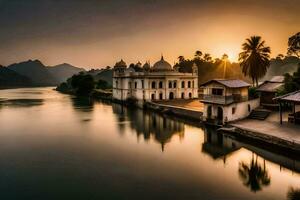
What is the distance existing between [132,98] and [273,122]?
3534 cm

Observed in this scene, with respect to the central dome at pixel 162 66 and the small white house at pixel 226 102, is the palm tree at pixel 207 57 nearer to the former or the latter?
the central dome at pixel 162 66

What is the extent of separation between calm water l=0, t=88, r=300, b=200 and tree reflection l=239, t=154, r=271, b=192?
5cm

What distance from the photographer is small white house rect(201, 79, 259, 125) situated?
94.1 ft

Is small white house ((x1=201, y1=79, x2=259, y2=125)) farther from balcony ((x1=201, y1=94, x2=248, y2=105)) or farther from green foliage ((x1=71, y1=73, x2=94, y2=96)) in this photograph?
green foliage ((x1=71, y1=73, x2=94, y2=96))

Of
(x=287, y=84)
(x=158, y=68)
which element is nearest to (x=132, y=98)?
(x=158, y=68)

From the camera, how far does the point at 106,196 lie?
1348 centimetres

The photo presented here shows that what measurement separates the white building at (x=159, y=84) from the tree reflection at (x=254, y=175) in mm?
36416

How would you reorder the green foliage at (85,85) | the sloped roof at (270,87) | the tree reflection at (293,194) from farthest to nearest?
1. the green foliage at (85,85)
2. the sloped roof at (270,87)
3. the tree reflection at (293,194)

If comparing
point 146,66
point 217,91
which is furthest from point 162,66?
point 217,91

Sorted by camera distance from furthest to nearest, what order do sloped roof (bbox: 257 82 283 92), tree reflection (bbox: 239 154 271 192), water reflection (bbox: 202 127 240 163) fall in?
sloped roof (bbox: 257 82 283 92) < water reflection (bbox: 202 127 240 163) < tree reflection (bbox: 239 154 271 192)

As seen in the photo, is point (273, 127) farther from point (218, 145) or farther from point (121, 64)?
point (121, 64)

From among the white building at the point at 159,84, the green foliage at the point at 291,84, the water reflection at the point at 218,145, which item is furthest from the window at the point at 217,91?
the white building at the point at 159,84

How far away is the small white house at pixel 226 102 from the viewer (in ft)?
94.1

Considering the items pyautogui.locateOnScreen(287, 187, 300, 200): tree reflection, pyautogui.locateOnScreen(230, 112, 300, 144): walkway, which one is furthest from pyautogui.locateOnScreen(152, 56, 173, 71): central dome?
pyautogui.locateOnScreen(287, 187, 300, 200): tree reflection
